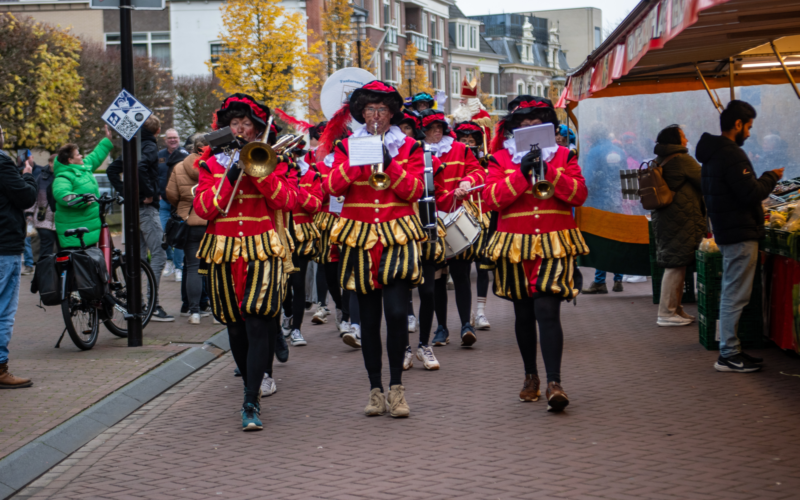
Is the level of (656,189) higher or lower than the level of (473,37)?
lower

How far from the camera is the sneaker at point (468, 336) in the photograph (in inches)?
332

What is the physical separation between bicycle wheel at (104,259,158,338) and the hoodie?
5129 millimetres

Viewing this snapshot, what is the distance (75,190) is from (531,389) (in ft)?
17.2

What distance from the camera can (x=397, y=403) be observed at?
231 inches

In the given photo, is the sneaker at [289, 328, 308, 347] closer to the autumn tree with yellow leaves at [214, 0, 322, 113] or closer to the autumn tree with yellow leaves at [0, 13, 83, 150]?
the autumn tree with yellow leaves at [0, 13, 83, 150]

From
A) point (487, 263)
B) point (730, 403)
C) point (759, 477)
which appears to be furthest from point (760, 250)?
point (759, 477)

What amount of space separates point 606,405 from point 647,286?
7768 millimetres

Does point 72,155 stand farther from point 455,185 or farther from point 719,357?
point 719,357

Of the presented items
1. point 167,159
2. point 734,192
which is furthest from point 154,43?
point 734,192

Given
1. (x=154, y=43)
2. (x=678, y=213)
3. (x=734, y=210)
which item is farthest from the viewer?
(x=154, y=43)

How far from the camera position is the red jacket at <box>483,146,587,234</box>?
5.80 meters

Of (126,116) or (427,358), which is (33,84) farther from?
(427,358)

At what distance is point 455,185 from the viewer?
27.3ft

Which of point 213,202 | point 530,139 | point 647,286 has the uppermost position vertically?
point 530,139
